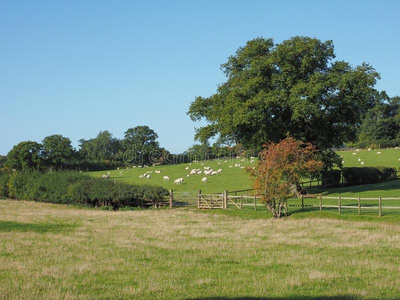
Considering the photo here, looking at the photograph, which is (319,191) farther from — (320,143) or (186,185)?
(186,185)

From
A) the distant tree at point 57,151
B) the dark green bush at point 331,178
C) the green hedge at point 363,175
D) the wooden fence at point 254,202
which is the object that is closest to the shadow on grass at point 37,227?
the wooden fence at point 254,202

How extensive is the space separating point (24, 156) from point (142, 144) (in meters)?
40.6

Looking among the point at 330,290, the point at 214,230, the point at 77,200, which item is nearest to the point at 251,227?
the point at 214,230

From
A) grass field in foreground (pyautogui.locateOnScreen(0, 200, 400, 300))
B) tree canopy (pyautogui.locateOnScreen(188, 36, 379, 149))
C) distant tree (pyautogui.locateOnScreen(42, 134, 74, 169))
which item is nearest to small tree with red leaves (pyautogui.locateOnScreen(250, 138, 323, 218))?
grass field in foreground (pyautogui.locateOnScreen(0, 200, 400, 300))

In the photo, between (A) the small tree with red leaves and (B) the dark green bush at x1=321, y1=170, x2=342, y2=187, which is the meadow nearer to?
(B) the dark green bush at x1=321, y1=170, x2=342, y2=187

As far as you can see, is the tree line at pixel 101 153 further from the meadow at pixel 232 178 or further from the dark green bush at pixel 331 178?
the dark green bush at pixel 331 178

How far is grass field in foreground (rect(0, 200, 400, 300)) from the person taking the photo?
1234 centimetres

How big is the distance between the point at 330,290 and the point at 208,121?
39.4 m

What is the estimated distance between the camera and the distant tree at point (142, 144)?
433 feet

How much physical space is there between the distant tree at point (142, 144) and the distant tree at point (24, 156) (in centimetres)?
3424

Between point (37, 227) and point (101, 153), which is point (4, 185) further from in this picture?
point (101, 153)

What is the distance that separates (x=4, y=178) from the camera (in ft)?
222

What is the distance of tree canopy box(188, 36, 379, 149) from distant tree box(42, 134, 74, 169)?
223ft

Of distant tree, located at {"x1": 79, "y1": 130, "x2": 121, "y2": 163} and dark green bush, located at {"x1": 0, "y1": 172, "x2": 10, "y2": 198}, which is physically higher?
distant tree, located at {"x1": 79, "y1": 130, "x2": 121, "y2": 163}
